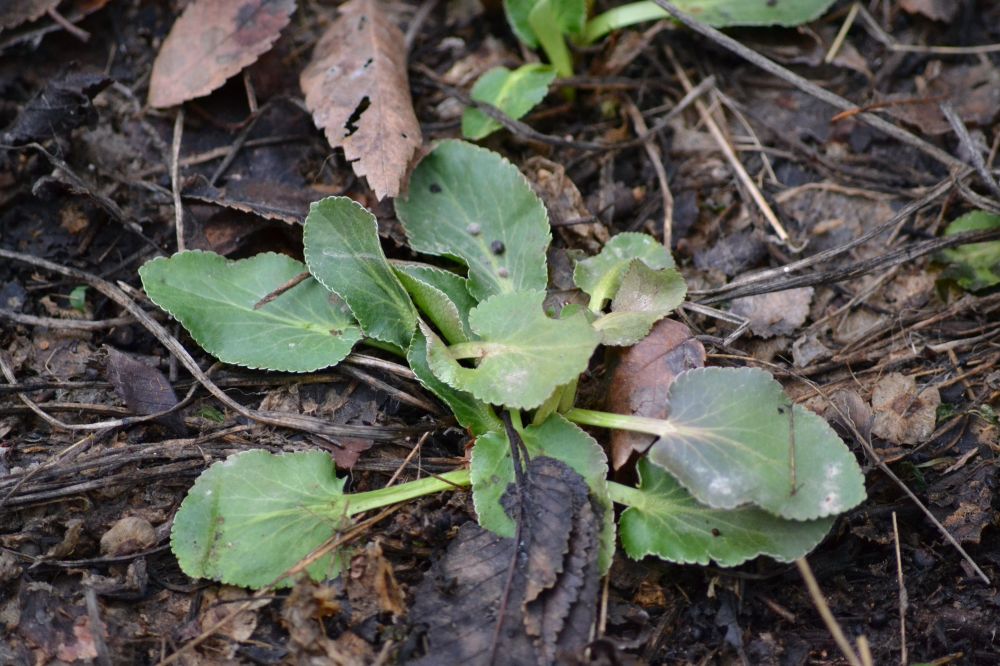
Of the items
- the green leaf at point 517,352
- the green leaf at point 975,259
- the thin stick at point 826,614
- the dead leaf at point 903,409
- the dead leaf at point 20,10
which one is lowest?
the dead leaf at point 903,409

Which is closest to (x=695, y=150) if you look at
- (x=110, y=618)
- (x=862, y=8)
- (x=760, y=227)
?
(x=760, y=227)

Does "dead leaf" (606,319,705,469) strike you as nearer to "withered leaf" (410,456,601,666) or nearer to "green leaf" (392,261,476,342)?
"withered leaf" (410,456,601,666)

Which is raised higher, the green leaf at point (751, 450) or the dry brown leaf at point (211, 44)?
the dry brown leaf at point (211, 44)

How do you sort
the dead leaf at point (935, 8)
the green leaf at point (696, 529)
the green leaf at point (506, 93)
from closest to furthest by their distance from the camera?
the green leaf at point (696, 529) < the green leaf at point (506, 93) < the dead leaf at point (935, 8)

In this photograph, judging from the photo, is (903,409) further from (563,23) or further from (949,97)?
(563,23)

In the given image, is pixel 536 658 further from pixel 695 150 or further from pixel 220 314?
pixel 695 150

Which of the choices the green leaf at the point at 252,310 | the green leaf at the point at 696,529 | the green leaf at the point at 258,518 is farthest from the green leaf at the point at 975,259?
the green leaf at the point at 258,518

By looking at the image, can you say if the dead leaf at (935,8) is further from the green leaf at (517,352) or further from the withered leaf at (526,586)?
the withered leaf at (526,586)

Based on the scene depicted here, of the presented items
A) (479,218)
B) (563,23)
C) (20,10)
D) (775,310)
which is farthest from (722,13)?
(20,10)
